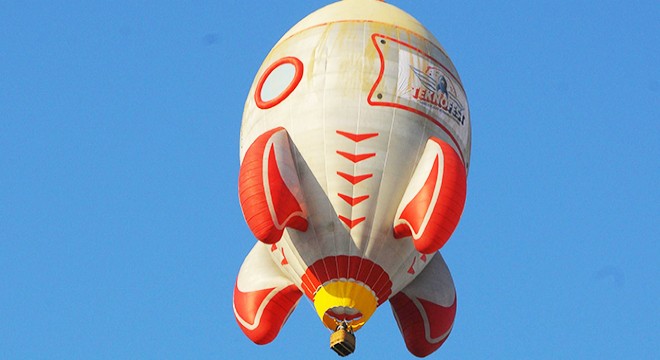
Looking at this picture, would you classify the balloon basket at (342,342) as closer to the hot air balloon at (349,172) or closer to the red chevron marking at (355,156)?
the hot air balloon at (349,172)

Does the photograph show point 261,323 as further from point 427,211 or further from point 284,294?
point 427,211

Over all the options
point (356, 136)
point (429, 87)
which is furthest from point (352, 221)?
point (429, 87)

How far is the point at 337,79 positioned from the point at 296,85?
0.93 metres

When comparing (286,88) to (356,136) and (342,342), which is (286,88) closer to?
(356,136)

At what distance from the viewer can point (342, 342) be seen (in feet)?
123

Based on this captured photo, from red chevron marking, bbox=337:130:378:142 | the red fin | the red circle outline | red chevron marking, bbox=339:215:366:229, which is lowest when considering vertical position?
red chevron marking, bbox=339:215:366:229

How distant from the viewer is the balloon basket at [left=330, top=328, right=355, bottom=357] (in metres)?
37.4

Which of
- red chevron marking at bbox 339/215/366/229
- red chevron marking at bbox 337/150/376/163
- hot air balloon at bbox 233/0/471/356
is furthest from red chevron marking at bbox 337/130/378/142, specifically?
red chevron marking at bbox 339/215/366/229

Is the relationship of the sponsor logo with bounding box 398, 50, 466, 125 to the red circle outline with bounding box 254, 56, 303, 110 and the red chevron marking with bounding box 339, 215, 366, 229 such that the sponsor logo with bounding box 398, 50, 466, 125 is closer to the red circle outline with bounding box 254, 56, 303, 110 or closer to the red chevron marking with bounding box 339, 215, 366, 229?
the red circle outline with bounding box 254, 56, 303, 110

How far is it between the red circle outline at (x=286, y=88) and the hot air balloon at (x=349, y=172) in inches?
1.2

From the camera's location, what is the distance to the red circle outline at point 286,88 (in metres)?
38.8

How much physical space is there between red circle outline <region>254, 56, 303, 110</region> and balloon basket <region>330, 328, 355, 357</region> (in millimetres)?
5156

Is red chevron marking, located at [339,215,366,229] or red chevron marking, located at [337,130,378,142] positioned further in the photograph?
red chevron marking, located at [337,130,378,142]

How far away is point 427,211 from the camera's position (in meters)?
36.7
